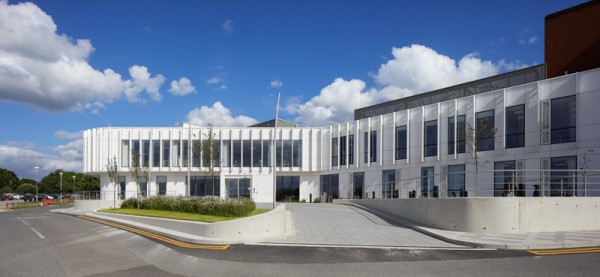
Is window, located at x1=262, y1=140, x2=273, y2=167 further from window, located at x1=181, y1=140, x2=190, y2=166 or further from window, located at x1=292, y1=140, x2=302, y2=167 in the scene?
window, located at x1=181, y1=140, x2=190, y2=166

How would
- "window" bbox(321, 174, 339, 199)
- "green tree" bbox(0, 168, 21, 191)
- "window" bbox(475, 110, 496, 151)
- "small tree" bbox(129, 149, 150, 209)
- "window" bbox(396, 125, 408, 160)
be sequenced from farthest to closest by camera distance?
1. "green tree" bbox(0, 168, 21, 191)
2. "window" bbox(321, 174, 339, 199)
3. "small tree" bbox(129, 149, 150, 209)
4. "window" bbox(396, 125, 408, 160)
5. "window" bbox(475, 110, 496, 151)

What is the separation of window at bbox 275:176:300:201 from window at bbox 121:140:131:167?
16.3 metres

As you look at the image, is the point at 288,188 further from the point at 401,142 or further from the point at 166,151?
the point at 401,142

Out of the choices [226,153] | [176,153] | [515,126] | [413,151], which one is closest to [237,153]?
[226,153]

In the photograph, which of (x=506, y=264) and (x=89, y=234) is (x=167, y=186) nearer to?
(x=89, y=234)

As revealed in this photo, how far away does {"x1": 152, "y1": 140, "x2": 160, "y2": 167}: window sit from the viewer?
50.4 m

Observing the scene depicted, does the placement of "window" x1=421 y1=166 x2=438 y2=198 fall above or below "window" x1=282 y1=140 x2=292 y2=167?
below

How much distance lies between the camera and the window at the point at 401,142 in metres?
37.0

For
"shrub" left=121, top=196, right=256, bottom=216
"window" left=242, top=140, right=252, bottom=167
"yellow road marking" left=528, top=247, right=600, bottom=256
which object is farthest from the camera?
"window" left=242, top=140, right=252, bottom=167

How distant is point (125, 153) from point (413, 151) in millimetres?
31164

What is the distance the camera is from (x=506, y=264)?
37.4 feet

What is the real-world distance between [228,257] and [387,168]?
27120 mm

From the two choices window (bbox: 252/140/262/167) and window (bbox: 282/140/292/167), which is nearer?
window (bbox: 282/140/292/167)

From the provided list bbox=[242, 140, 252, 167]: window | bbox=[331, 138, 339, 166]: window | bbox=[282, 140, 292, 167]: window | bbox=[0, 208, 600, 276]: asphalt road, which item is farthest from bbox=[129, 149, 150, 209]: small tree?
bbox=[0, 208, 600, 276]: asphalt road
